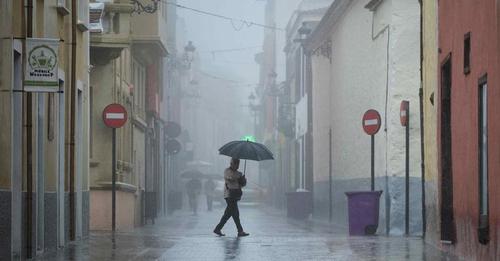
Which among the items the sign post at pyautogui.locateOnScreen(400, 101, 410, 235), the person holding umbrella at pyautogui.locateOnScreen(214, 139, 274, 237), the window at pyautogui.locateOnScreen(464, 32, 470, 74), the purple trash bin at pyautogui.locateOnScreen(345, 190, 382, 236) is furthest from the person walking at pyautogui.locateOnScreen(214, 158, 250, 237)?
the window at pyautogui.locateOnScreen(464, 32, 470, 74)

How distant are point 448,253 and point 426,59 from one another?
523 centimetres

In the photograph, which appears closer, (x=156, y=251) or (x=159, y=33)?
(x=156, y=251)

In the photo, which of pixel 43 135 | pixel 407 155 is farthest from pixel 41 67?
pixel 407 155

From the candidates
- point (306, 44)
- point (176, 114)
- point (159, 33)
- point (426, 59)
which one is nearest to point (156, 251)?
point (426, 59)

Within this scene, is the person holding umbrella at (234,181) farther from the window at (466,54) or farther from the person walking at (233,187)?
the window at (466,54)

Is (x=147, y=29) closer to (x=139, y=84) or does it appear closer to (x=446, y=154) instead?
(x=139, y=84)

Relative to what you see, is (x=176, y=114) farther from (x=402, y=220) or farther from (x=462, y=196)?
(x=462, y=196)

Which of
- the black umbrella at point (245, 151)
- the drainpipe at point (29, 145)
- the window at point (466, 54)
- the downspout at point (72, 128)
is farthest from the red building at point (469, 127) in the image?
the black umbrella at point (245, 151)

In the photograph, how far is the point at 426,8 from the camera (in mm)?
23688

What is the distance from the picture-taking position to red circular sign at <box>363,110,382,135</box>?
2891 centimetres

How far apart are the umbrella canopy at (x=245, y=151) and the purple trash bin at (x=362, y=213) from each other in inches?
83.1

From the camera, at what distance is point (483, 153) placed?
1614cm

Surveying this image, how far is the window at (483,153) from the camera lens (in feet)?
52.0

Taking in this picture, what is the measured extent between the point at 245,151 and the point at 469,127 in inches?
407
